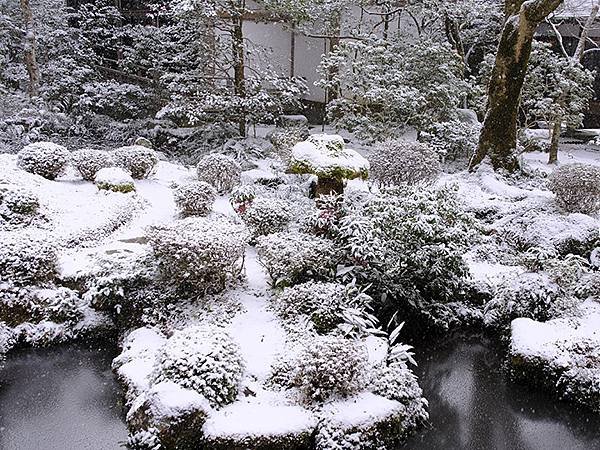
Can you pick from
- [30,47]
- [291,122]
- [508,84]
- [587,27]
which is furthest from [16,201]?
[587,27]

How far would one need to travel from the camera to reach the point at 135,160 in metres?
10.2

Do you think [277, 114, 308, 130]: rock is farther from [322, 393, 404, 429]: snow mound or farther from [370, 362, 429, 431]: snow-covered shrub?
[322, 393, 404, 429]: snow mound

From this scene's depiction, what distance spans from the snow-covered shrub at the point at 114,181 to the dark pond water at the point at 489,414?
5.89m

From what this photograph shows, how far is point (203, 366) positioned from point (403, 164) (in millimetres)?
5473

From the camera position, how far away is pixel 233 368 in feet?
16.1

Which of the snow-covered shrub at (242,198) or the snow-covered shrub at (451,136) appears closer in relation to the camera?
the snow-covered shrub at (242,198)

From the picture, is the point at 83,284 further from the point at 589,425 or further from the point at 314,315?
the point at 589,425

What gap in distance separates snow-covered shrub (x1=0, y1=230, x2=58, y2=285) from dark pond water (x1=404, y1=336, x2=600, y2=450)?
4.78m

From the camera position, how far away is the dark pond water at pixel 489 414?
16.0 ft

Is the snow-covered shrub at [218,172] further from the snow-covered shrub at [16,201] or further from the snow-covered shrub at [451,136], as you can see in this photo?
the snow-covered shrub at [451,136]

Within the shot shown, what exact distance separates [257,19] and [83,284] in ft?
33.7

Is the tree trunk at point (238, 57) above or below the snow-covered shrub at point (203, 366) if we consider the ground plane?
above

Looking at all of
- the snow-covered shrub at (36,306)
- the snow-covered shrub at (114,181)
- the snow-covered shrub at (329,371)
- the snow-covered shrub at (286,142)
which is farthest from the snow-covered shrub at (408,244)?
the snow-covered shrub at (286,142)

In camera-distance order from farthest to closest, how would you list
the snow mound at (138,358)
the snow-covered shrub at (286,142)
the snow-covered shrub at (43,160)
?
1. the snow-covered shrub at (286,142)
2. the snow-covered shrub at (43,160)
3. the snow mound at (138,358)
